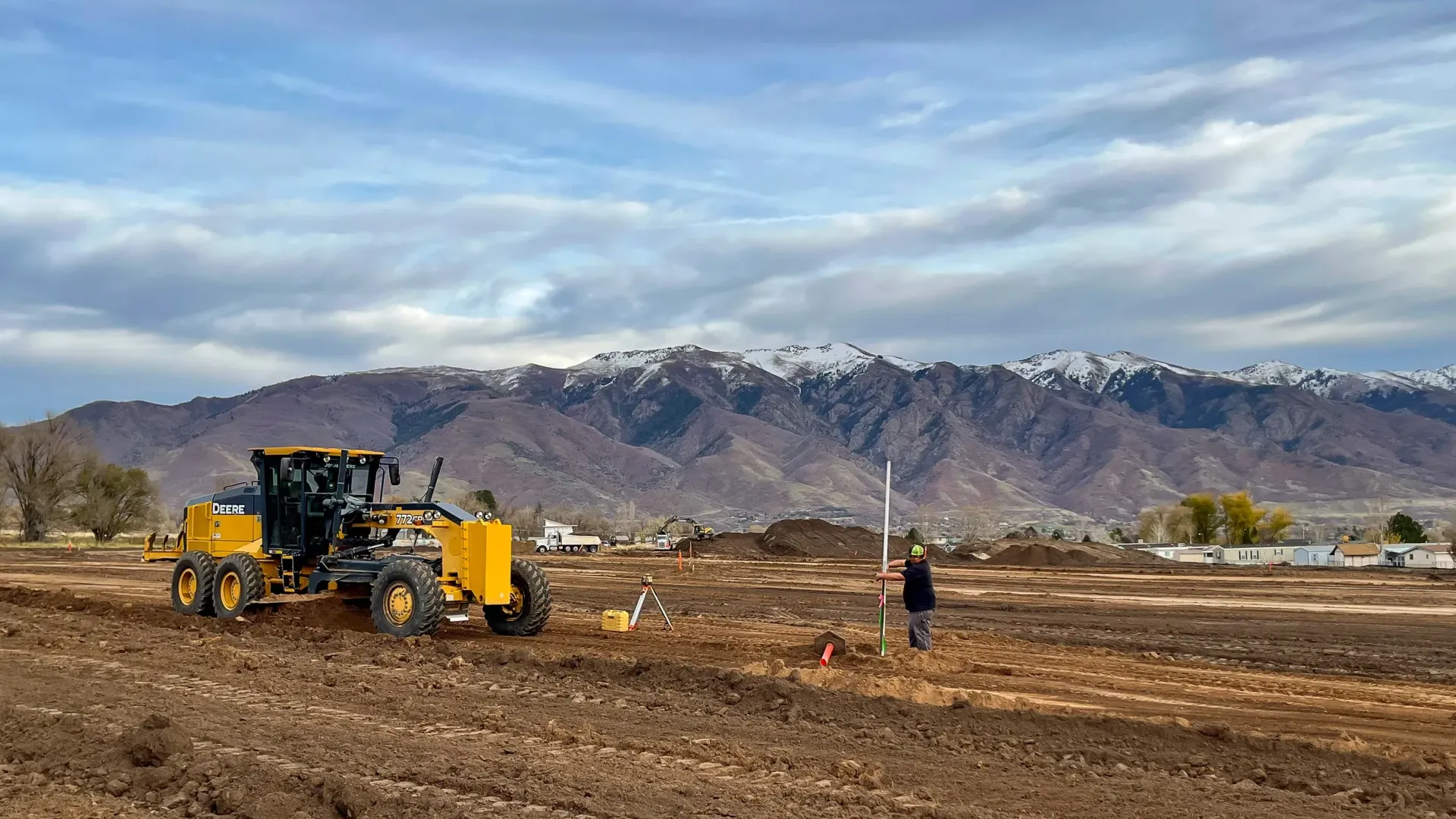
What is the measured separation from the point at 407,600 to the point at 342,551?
95.3 inches

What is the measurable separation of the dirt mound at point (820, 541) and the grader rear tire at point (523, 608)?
56.3 m

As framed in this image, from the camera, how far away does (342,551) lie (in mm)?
19500

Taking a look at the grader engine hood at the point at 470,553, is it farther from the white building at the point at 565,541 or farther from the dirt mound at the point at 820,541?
the white building at the point at 565,541

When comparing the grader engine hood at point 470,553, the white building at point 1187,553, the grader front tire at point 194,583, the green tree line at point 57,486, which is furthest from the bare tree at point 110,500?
the white building at point 1187,553

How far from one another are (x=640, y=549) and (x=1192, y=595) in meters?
54.9

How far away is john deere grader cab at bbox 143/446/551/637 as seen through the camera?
59.7 feet

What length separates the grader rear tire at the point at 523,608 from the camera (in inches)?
752

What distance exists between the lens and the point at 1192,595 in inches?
1661

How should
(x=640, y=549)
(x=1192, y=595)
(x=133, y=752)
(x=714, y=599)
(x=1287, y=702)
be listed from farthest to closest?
(x=640, y=549)
(x=1192, y=595)
(x=714, y=599)
(x=1287, y=702)
(x=133, y=752)

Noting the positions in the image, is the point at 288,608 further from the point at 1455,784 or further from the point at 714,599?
the point at 1455,784

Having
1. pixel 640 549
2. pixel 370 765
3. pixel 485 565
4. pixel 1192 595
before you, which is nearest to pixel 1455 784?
pixel 370 765

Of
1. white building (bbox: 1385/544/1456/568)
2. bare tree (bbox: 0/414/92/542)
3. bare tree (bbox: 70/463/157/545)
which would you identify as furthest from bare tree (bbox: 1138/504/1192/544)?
bare tree (bbox: 0/414/92/542)

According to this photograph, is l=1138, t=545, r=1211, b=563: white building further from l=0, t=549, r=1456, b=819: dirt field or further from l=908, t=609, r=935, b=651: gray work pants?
l=908, t=609, r=935, b=651: gray work pants

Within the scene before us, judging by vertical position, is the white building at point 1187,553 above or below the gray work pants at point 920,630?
below
